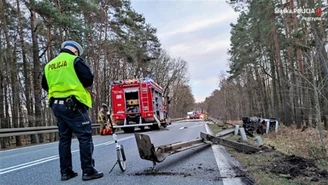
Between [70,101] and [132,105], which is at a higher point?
[132,105]

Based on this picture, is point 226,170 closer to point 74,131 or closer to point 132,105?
point 74,131

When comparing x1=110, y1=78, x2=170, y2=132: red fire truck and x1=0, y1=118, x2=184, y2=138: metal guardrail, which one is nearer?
x1=0, y1=118, x2=184, y2=138: metal guardrail

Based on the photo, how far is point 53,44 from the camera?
20.6 m

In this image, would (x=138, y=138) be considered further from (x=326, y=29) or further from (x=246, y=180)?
(x=326, y=29)

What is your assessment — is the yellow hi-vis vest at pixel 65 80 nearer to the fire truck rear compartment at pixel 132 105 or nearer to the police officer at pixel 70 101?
the police officer at pixel 70 101

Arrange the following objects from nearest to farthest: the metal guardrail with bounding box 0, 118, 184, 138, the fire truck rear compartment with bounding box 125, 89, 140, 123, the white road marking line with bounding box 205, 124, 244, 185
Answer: the white road marking line with bounding box 205, 124, 244, 185, the metal guardrail with bounding box 0, 118, 184, 138, the fire truck rear compartment with bounding box 125, 89, 140, 123

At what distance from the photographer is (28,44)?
21.9 meters

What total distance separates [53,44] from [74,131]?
1812cm

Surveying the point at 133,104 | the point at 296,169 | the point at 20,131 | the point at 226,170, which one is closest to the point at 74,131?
the point at 226,170

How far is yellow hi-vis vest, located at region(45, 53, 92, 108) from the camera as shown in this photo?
395 centimetres

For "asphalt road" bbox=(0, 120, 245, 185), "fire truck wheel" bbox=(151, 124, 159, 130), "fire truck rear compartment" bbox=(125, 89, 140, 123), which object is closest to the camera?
"asphalt road" bbox=(0, 120, 245, 185)

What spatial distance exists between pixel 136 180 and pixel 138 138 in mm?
727

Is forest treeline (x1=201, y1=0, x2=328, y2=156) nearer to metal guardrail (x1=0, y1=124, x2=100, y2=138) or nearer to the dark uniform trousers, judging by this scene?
the dark uniform trousers

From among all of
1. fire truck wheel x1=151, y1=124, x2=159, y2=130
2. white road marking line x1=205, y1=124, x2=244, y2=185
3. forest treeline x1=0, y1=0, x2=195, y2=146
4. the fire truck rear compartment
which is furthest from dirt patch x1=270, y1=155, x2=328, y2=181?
forest treeline x1=0, y1=0, x2=195, y2=146
